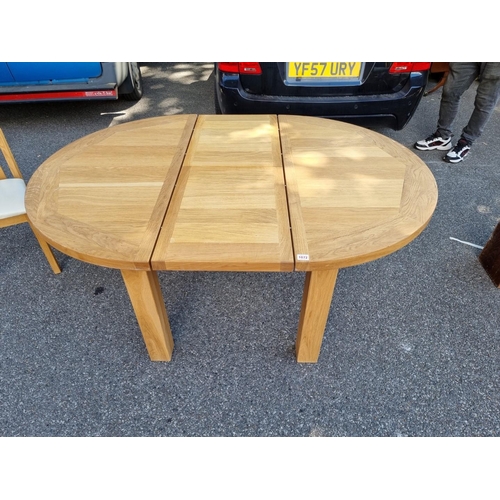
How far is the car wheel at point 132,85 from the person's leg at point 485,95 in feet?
10.3

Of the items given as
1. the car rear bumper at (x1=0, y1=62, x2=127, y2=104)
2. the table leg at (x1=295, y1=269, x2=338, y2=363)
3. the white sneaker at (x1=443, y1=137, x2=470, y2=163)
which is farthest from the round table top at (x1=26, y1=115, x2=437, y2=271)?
the car rear bumper at (x1=0, y1=62, x2=127, y2=104)

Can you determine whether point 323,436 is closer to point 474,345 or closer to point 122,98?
point 474,345

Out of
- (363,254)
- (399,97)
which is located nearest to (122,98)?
(399,97)

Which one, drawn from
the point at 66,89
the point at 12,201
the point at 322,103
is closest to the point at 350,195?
the point at 322,103

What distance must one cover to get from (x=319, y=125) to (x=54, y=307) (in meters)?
1.64

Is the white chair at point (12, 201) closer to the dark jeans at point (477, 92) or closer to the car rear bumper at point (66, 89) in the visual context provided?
the car rear bumper at point (66, 89)

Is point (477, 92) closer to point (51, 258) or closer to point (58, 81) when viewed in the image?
point (51, 258)

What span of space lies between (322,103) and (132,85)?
2.26 m

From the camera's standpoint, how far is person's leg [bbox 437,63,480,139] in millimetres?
2444

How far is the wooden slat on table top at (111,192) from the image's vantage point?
3.45ft

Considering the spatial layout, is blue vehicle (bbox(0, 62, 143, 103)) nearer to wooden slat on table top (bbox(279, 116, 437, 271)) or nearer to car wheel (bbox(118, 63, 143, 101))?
car wheel (bbox(118, 63, 143, 101))

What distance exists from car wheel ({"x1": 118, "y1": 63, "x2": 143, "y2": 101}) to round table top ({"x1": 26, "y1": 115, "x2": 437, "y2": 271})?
222cm

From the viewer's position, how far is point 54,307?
5.69 ft

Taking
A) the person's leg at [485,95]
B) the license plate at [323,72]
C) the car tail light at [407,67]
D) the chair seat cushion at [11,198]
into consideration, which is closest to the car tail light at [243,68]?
the license plate at [323,72]
